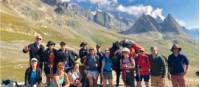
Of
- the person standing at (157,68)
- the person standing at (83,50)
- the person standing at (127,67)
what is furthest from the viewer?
the person standing at (83,50)

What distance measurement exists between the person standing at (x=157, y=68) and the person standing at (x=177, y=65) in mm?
342

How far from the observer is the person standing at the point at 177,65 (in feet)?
57.8

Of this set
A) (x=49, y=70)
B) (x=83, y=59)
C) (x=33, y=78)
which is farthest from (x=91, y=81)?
(x=33, y=78)

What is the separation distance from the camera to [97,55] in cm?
1852

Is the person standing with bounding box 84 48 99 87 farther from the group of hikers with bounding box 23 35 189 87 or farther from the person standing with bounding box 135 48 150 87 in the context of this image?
the person standing with bounding box 135 48 150 87

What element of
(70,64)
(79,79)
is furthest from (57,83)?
(70,64)

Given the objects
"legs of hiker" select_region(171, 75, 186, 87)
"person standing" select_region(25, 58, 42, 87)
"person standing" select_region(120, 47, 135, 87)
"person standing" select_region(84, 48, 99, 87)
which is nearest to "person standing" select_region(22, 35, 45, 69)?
"person standing" select_region(84, 48, 99, 87)

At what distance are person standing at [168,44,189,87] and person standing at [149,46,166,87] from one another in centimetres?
34

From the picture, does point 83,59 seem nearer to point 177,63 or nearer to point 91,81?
point 91,81

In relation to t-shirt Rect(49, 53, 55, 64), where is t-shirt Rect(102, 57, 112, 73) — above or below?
A: below

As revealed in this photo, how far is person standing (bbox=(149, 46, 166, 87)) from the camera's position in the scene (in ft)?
59.7

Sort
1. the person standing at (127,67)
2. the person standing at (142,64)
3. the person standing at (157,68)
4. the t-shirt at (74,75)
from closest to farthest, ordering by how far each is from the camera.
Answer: the t-shirt at (74,75)
the person standing at (127,67)
the person standing at (157,68)
the person standing at (142,64)

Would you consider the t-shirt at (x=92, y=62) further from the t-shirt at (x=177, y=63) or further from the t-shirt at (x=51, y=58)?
the t-shirt at (x=177, y=63)

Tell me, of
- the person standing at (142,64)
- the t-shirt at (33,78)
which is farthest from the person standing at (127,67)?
the t-shirt at (33,78)
